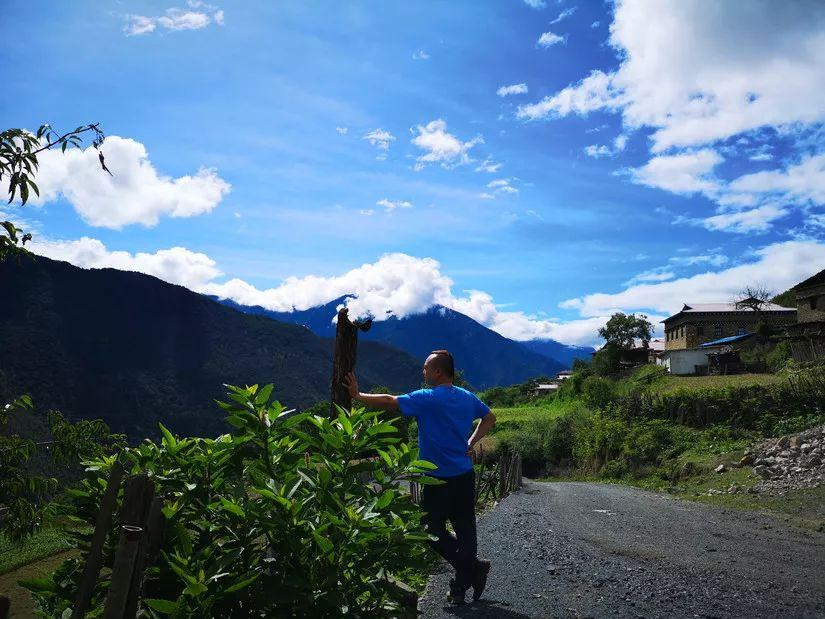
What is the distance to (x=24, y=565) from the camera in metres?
14.2

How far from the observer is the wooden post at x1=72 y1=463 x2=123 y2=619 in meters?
2.32

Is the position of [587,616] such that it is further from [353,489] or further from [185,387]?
[185,387]

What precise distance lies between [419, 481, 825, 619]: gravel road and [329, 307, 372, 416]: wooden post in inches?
83.4

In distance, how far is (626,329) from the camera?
7725 cm

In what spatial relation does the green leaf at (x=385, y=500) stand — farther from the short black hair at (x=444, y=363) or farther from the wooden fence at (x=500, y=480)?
the wooden fence at (x=500, y=480)

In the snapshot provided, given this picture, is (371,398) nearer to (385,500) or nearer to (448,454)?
(448,454)

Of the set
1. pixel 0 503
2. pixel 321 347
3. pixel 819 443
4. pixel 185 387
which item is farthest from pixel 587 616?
pixel 321 347

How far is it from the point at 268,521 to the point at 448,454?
115 inches

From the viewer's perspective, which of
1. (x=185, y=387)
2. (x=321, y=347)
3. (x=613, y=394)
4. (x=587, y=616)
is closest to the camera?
(x=587, y=616)

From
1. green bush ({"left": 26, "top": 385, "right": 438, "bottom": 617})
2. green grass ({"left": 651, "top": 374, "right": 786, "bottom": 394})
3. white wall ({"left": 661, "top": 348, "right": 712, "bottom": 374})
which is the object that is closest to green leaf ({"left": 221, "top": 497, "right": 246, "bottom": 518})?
green bush ({"left": 26, "top": 385, "right": 438, "bottom": 617})

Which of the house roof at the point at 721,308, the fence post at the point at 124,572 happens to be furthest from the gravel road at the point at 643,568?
the house roof at the point at 721,308

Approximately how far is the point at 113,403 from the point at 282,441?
9878 centimetres

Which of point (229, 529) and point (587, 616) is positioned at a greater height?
point (229, 529)

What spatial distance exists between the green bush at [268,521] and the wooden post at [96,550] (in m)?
0.14
